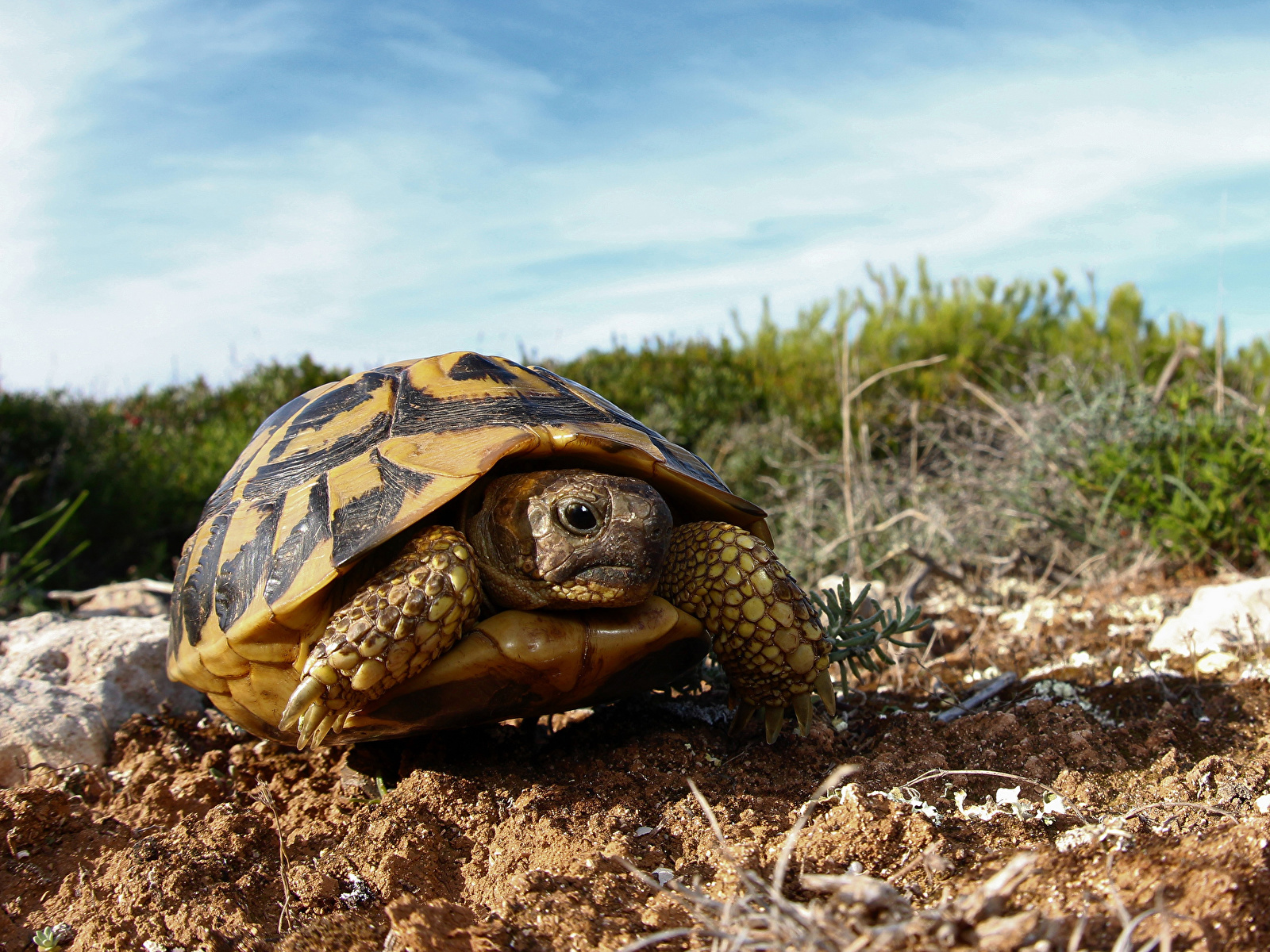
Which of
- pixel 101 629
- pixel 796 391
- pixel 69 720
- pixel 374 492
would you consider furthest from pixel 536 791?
pixel 796 391

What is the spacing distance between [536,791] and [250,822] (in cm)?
64

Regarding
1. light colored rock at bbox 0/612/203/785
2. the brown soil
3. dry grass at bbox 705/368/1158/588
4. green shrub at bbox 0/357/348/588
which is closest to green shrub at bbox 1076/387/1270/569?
dry grass at bbox 705/368/1158/588

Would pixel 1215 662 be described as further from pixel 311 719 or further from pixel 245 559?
pixel 245 559

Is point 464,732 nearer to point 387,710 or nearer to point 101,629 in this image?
point 387,710

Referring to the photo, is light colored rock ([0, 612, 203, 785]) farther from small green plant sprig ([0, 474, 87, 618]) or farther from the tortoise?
small green plant sprig ([0, 474, 87, 618])

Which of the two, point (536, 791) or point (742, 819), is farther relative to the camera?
point (536, 791)

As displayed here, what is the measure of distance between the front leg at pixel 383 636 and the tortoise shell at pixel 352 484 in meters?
0.10

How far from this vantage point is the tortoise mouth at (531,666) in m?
1.83

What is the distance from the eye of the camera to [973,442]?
18.7 feet

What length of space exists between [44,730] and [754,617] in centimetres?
197

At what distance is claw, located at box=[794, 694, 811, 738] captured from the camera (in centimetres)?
207

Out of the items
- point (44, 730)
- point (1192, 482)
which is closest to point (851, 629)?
point (44, 730)

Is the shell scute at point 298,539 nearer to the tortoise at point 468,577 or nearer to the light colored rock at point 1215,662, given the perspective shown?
the tortoise at point 468,577

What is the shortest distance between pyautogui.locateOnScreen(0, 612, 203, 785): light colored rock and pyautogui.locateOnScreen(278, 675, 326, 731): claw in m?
1.18
